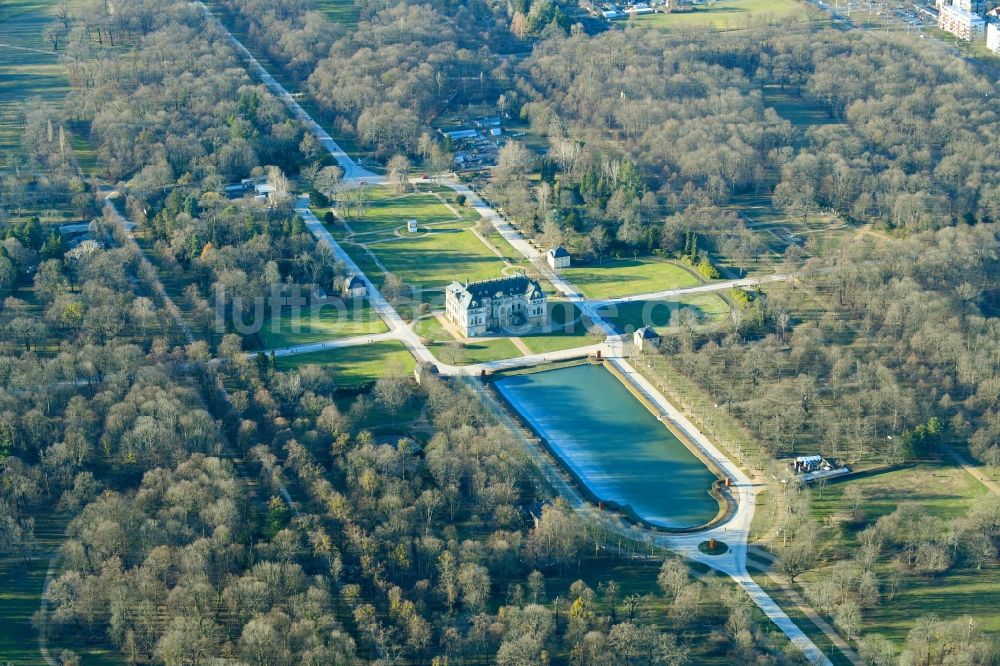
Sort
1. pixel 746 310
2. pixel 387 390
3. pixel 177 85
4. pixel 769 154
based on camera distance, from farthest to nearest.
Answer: pixel 177 85 → pixel 769 154 → pixel 746 310 → pixel 387 390

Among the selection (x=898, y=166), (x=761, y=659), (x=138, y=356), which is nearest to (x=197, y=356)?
(x=138, y=356)

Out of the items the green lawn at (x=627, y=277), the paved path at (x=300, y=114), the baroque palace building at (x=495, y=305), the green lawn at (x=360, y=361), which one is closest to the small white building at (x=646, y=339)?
the baroque palace building at (x=495, y=305)

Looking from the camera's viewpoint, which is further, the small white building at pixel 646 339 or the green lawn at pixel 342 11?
the green lawn at pixel 342 11

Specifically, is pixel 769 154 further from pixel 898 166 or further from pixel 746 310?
pixel 746 310

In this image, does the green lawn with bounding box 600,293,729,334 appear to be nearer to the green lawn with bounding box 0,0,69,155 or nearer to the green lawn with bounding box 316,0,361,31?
the green lawn with bounding box 0,0,69,155

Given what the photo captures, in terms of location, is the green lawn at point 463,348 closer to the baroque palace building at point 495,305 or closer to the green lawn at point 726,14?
the baroque palace building at point 495,305

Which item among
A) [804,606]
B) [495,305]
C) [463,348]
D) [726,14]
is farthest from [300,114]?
[804,606]
